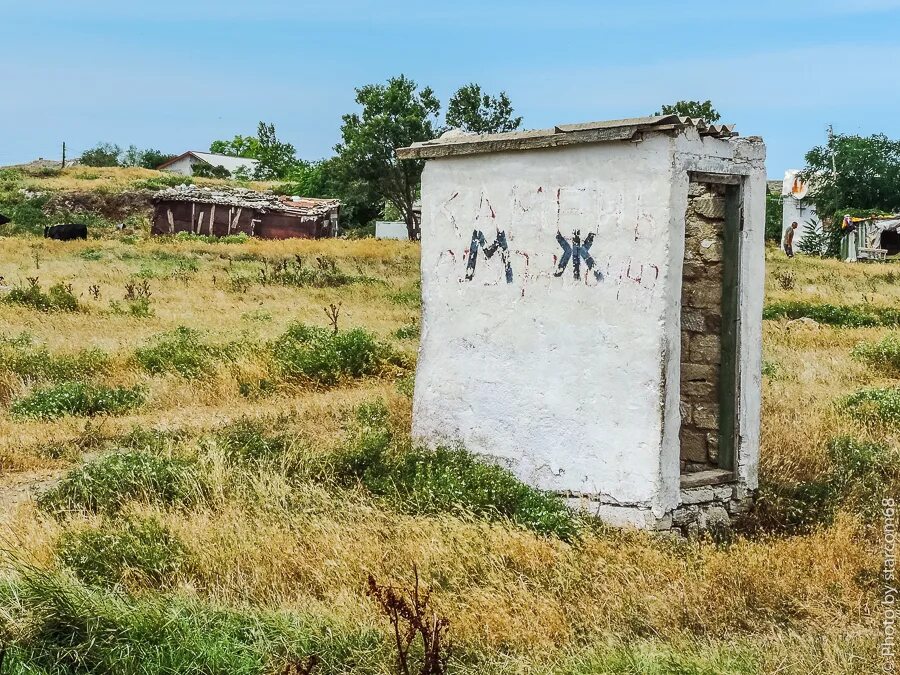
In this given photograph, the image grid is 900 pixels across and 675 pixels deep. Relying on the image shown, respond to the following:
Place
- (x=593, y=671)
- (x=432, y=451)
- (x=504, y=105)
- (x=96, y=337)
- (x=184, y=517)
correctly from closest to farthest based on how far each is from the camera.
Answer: (x=593, y=671) → (x=184, y=517) → (x=432, y=451) → (x=96, y=337) → (x=504, y=105)

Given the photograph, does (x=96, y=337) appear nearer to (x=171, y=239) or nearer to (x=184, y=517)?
(x=184, y=517)

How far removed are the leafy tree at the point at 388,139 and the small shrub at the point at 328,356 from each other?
28492 millimetres

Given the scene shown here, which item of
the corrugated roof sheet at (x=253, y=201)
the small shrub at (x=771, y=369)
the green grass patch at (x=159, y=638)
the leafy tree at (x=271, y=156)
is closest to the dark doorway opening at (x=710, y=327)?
the green grass patch at (x=159, y=638)

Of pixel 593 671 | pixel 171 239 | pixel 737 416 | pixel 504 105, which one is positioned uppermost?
pixel 504 105

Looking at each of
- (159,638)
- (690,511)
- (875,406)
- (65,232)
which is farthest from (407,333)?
(65,232)

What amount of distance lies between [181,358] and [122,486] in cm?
445

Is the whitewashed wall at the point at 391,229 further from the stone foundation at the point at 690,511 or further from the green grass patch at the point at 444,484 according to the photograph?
the stone foundation at the point at 690,511

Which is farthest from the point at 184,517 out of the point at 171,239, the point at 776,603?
the point at 171,239

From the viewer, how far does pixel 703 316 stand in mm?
6914

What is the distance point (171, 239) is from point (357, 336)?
23397 millimetres

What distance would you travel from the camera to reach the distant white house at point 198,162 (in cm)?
7125

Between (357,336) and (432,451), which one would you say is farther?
(357,336)

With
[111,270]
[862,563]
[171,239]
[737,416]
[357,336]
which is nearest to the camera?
[862,563]

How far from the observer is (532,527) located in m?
6.03
